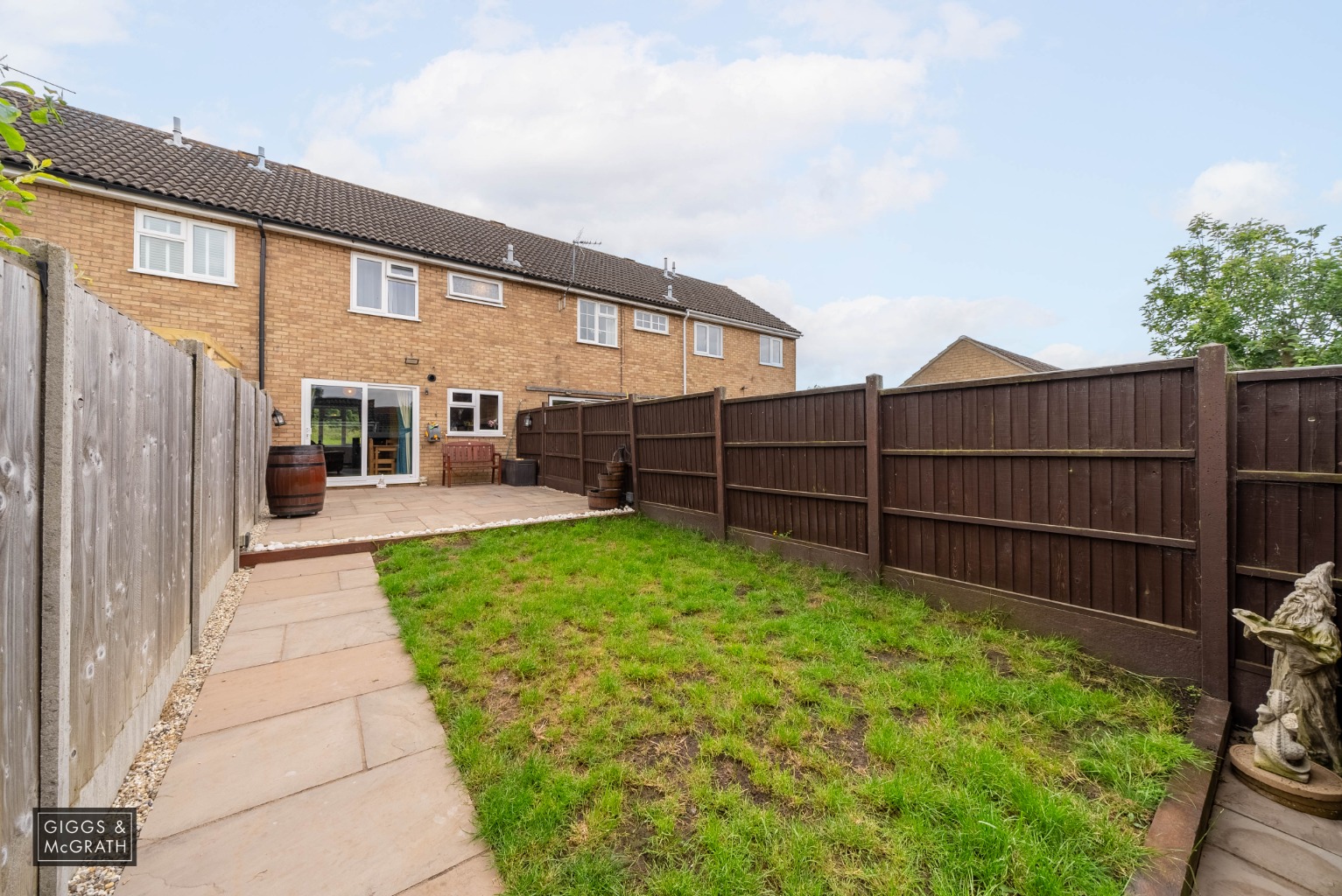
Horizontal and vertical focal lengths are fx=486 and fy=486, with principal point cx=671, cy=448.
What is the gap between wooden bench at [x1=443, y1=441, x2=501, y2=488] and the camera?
1064 cm

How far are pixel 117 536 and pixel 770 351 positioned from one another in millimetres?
18408

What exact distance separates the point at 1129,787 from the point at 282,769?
327 cm

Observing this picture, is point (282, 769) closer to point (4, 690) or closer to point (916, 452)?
point (4, 690)

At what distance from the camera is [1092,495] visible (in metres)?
2.94

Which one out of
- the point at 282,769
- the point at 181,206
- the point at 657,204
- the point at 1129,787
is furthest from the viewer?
the point at 657,204

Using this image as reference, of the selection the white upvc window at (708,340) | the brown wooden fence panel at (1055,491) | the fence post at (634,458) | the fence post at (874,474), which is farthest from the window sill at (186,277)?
the white upvc window at (708,340)

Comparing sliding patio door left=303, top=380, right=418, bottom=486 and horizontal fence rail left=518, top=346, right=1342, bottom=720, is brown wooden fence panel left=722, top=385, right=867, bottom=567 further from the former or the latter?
sliding patio door left=303, top=380, right=418, bottom=486

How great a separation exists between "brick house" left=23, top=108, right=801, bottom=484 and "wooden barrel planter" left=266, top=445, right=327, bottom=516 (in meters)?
1.95

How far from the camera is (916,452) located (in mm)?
3791

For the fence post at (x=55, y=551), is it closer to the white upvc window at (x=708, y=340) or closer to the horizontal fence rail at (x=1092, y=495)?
the horizontal fence rail at (x=1092, y=495)

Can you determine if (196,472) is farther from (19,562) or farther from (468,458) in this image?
(468,458)

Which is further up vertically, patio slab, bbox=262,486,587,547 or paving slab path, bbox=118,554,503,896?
patio slab, bbox=262,486,587,547

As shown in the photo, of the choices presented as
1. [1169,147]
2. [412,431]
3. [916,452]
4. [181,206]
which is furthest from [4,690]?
[1169,147]

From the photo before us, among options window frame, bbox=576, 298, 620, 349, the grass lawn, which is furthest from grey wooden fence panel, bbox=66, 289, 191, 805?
window frame, bbox=576, 298, 620, 349
